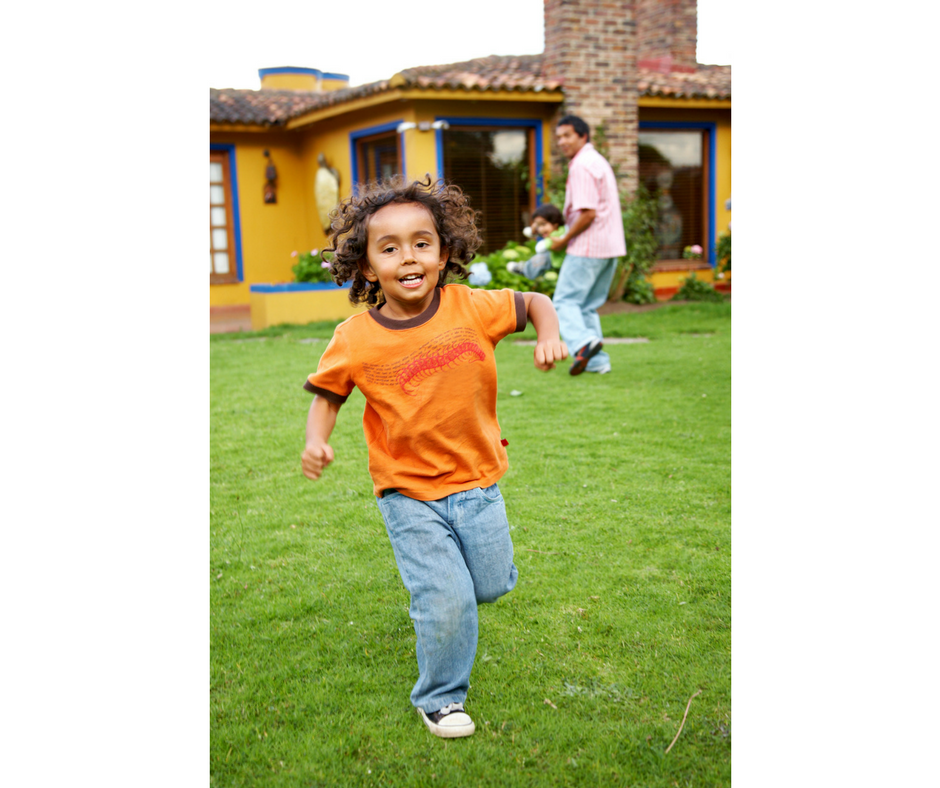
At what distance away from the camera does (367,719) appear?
234 centimetres

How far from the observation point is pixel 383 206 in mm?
2363

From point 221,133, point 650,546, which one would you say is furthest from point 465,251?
point 221,133

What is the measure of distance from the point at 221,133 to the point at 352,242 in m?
12.0

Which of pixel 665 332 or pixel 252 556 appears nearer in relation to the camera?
pixel 252 556

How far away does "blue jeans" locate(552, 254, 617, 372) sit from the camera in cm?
671

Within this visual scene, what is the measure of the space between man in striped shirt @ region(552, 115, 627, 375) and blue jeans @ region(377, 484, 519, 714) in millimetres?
4311

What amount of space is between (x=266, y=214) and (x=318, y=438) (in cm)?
1242

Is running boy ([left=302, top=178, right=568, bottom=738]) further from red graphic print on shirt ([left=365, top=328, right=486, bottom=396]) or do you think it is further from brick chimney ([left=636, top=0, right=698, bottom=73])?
brick chimney ([left=636, top=0, right=698, bottom=73])

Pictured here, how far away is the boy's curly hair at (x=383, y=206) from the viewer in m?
2.40

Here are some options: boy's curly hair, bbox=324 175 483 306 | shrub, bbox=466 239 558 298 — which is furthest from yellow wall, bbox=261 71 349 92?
boy's curly hair, bbox=324 175 483 306

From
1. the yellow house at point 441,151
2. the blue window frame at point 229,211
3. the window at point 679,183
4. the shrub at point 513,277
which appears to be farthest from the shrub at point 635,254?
the blue window frame at point 229,211

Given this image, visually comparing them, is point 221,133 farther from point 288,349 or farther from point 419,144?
point 288,349

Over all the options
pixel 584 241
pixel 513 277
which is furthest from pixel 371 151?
pixel 584 241
